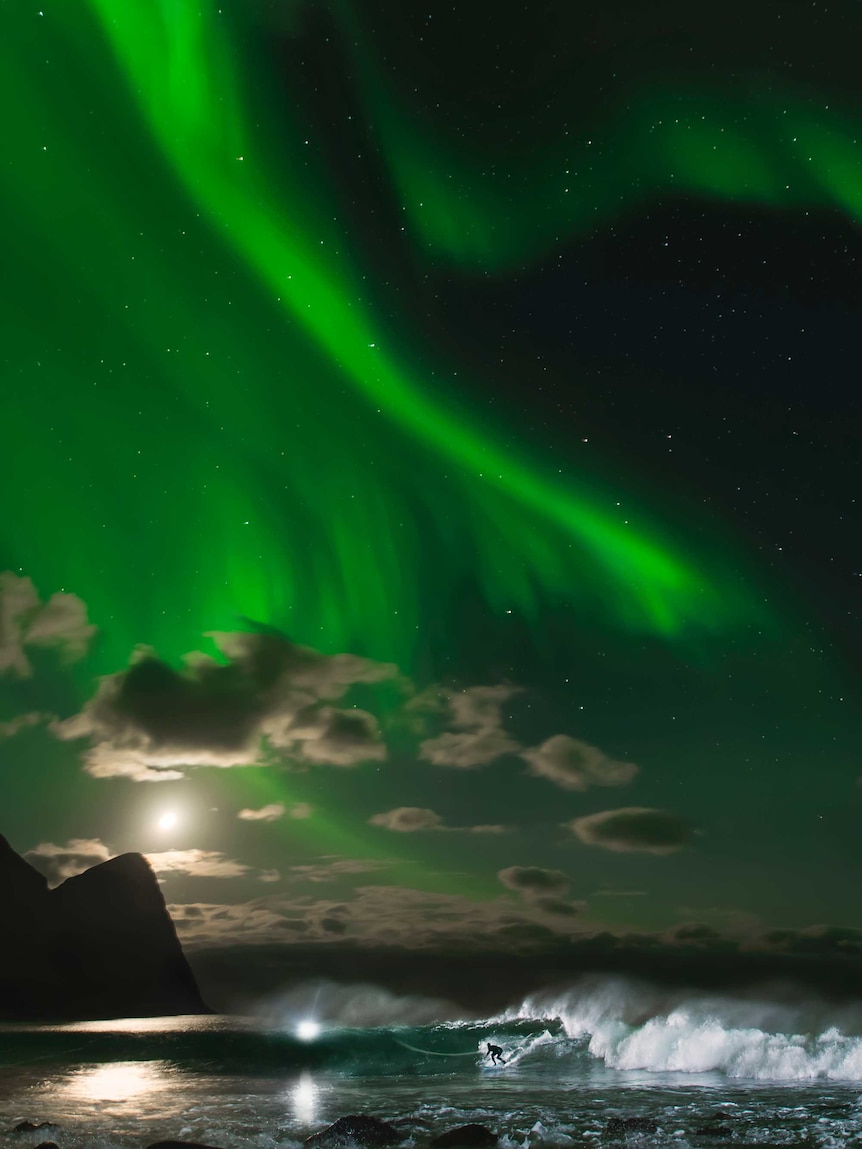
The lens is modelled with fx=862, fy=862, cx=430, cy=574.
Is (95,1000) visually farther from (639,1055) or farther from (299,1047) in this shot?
(639,1055)

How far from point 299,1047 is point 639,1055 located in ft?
115

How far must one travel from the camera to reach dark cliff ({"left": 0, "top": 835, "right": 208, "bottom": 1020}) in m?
147

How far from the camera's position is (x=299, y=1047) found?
72.4 m

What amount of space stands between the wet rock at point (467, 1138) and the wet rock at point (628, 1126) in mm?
2944

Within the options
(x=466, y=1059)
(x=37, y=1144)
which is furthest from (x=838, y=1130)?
(x=466, y=1059)

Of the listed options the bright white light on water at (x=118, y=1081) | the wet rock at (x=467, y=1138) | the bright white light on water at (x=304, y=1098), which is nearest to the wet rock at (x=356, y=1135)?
the wet rock at (x=467, y=1138)

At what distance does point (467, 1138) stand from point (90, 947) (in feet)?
558

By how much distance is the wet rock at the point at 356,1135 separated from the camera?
18.6 meters

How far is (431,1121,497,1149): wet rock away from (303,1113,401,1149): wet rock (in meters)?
1.14

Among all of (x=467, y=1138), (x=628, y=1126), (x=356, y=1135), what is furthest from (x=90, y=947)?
(x=467, y=1138)

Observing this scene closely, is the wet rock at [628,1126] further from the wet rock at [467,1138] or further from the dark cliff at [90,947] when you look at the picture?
the dark cliff at [90,947]

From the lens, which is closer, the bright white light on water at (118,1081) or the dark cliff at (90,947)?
the bright white light on water at (118,1081)

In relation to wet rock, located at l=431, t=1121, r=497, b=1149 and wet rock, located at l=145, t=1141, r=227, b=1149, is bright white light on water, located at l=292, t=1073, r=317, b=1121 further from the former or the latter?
wet rock, located at l=145, t=1141, r=227, b=1149

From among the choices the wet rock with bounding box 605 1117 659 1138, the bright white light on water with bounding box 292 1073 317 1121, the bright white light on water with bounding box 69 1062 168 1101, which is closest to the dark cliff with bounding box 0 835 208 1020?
the bright white light on water with bounding box 69 1062 168 1101
